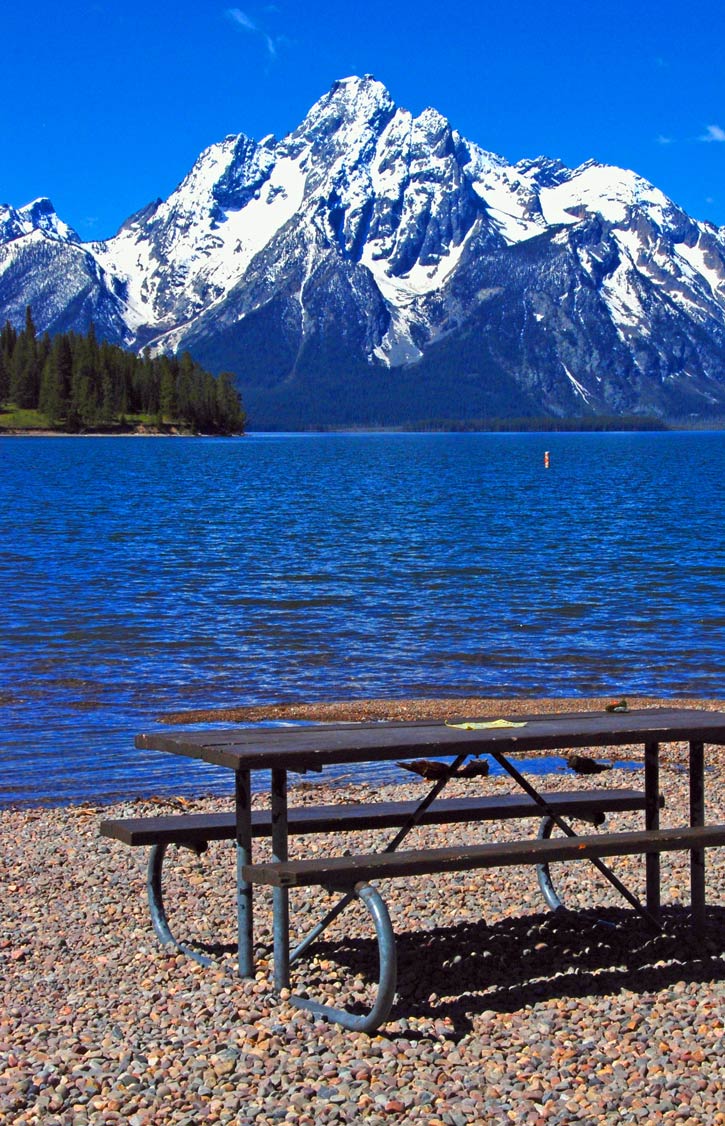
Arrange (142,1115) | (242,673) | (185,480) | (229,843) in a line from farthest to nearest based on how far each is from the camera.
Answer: (185,480) < (242,673) < (229,843) < (142,1115)

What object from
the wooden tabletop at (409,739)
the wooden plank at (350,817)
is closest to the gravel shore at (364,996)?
the wooden plank at (350,817)

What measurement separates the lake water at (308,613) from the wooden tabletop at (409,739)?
7346mm

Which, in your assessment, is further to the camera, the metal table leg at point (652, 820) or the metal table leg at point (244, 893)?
the metal table leg at point (652, 820)

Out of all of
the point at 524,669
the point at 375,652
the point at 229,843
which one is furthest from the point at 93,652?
the point at 229,843

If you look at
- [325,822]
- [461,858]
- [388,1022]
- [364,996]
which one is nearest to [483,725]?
[461,858]

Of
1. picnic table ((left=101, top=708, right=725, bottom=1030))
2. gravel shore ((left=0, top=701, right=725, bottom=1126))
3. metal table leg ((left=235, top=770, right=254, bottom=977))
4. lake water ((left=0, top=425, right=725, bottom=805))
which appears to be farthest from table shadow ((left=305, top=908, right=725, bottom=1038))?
lake water ((left=0, top=425, right=725, bottom=805))

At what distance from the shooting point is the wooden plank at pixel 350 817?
9602 millimetres

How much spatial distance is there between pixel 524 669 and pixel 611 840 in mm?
16608

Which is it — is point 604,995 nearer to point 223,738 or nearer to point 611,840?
point 611,840

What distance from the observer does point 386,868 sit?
323 inches

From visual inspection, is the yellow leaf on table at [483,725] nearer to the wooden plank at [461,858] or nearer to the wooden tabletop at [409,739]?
the wooden tabletop at [409,739]

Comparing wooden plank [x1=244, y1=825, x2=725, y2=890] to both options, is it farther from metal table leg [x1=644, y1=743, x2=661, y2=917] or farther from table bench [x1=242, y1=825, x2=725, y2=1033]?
metal table leg [x1=644, y1=743, x2=661, y2=917]

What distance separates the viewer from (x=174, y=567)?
46.5 m

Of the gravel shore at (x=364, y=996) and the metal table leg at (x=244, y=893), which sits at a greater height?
the metal table leg at (x=244, y=893)
